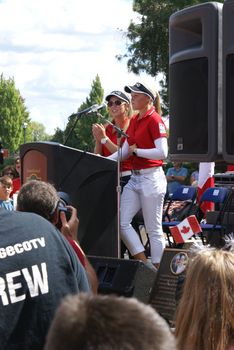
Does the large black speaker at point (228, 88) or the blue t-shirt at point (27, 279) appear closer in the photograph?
the blue t-shirt at point (27, 279)

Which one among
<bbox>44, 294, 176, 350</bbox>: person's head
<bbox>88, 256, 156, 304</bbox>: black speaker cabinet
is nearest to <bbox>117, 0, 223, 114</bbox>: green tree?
<bbox>88, 256, 156, 304</bbox>: black speaker cabinet

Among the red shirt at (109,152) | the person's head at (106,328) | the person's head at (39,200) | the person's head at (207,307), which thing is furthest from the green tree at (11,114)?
the person's head at (106,328)

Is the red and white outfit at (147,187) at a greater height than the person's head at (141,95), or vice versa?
the person's head at (141,95)

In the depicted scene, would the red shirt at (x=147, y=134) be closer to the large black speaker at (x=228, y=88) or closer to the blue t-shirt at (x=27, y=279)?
the large black speaker at (x=228, y=88)

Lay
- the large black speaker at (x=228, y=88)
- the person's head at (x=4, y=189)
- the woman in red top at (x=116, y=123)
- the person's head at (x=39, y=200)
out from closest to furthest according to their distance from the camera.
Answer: the person's head at (x=39, y=200) < the large black speaker at (x=228, y=88) < the woman in red top at (x=116, y=123) < the person's head at (x=4, y=189)

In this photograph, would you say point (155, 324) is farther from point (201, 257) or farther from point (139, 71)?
point (139, 71)

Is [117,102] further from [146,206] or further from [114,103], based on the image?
[146,206]

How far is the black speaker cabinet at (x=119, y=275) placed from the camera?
192 inches

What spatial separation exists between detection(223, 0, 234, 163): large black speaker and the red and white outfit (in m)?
2.20

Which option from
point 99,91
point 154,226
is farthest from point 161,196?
point 99,91

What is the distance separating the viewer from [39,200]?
10.4 ft

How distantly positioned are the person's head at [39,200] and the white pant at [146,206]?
3.10 meters

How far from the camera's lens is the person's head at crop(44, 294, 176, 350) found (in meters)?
1.15

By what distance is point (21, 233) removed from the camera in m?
2.58
